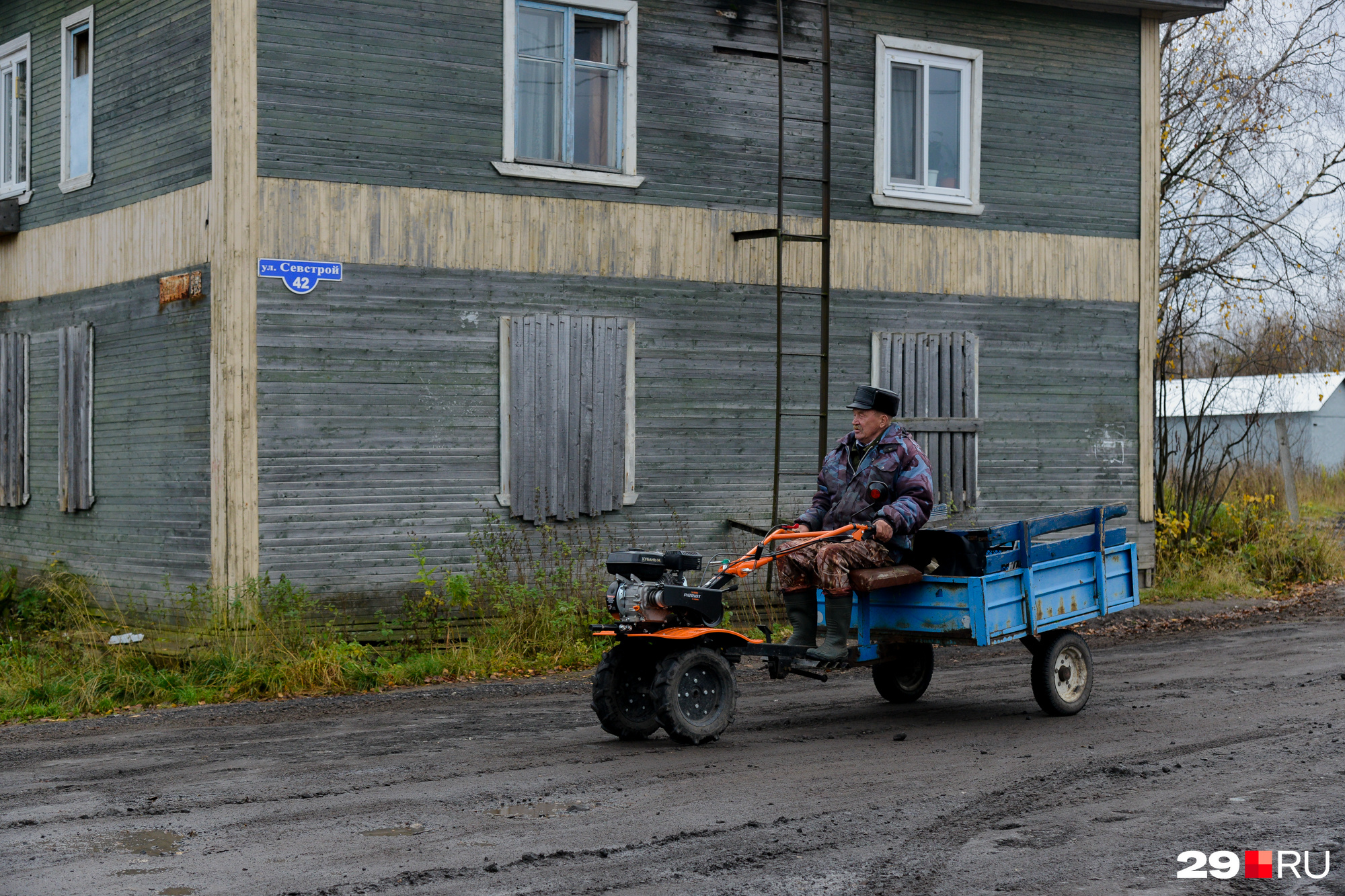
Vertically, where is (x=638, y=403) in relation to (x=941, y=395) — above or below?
below

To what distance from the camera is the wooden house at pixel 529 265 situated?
42.0ft

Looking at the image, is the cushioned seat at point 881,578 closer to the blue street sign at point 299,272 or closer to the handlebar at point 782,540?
the handlebar at point 782,540

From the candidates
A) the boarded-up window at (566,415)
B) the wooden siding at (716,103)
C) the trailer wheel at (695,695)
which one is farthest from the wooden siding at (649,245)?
the trailer wheel at (695,695)

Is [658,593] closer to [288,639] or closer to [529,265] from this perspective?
[288,639]

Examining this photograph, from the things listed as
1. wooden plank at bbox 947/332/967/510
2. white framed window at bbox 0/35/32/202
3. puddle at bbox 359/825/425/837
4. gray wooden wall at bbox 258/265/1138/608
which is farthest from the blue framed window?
puddle at bbox 359/825/425/837

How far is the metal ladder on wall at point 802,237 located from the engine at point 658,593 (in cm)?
559

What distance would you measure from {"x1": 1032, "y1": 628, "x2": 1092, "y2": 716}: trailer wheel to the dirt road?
0.14m

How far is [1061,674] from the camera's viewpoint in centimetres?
1027

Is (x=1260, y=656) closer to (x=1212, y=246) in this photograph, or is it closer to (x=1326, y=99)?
(x=1212, y=246)

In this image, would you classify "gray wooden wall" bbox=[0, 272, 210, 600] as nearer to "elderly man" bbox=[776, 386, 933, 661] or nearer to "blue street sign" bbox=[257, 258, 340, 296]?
"blue street sign" bbox=[257, 258, 340, 296]

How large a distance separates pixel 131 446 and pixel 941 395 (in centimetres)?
853

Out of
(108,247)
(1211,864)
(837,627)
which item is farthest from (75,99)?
(1211,864)

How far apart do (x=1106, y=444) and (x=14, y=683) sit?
12059 millimetres

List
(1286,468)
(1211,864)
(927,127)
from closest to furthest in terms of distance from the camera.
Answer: (1211,864), (927,127), (1286,468)
